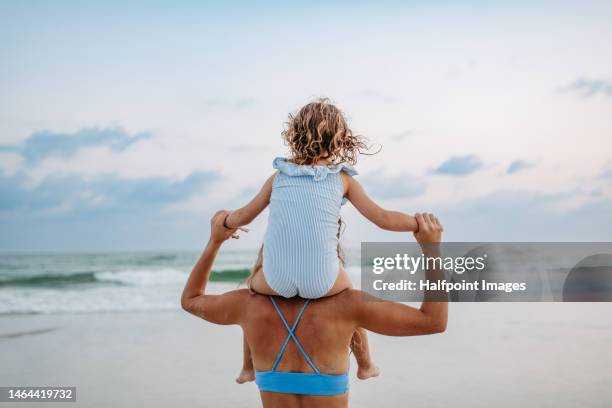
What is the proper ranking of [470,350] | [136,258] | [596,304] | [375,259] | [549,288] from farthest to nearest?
[136,258] < [549,288] < [596,304] < [470,350] < [375,259]

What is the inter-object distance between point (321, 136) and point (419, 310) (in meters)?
0.65

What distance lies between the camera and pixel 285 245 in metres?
1.92

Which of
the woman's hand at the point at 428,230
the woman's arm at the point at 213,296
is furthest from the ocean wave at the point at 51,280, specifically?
the woman's hand at the point at 428,230

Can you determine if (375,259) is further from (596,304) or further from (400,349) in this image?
(596,304)

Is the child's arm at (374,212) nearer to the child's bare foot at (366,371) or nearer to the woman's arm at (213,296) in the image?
the woman's arm at (213,296)

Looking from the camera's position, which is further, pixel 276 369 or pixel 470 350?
pixel 470 350

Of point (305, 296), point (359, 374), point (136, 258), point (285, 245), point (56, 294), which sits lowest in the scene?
point (359, 374)

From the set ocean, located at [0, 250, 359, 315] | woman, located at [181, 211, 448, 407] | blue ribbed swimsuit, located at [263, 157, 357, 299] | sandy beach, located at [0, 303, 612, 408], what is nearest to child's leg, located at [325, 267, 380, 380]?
woman, located at [181, 211, 448, 407]

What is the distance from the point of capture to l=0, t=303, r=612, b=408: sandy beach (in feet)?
15.6

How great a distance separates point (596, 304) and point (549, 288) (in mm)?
4116

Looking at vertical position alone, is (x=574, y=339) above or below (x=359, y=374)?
above

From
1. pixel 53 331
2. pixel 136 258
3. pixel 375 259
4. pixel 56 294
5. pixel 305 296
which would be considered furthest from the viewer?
pixel 136 258

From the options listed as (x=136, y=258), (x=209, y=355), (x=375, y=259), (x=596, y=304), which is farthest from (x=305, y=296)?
(x=136, y=258)

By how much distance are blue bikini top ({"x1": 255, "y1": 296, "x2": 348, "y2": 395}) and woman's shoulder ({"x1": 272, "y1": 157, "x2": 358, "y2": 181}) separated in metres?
0.39
